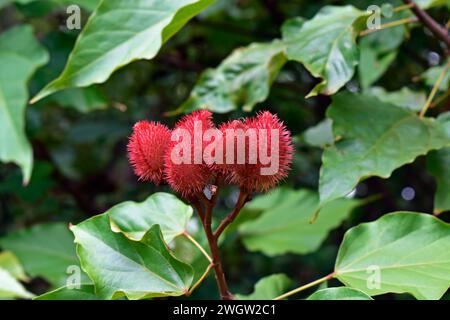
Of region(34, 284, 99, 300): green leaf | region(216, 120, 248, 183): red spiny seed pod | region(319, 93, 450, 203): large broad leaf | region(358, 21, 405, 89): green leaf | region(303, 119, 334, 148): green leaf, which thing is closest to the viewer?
region(216, 120, 248, 183): red spiny seed pod

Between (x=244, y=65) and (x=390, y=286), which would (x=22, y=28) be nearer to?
(x=244, y=65)

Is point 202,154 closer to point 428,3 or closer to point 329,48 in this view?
point 329,48

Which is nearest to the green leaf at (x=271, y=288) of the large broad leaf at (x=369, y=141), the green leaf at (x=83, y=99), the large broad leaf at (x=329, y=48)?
the large broad leaf at (x=369, y=141)

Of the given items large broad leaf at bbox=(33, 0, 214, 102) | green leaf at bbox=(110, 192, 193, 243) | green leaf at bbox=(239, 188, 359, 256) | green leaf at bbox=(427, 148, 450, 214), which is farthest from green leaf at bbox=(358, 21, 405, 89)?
green leaf at bbox=(110, 192, 193, 243)

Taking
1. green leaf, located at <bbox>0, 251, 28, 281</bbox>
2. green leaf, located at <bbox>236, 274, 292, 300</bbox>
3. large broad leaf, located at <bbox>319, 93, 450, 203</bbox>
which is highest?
large broad leaf, located at <bbox>319, 93, 450, 203</bbox>

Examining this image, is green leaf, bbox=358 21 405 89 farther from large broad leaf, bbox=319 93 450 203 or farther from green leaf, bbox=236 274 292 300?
green leaf, bbox=236 274 292 300

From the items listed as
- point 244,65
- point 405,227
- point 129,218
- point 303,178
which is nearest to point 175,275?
point 129,218
